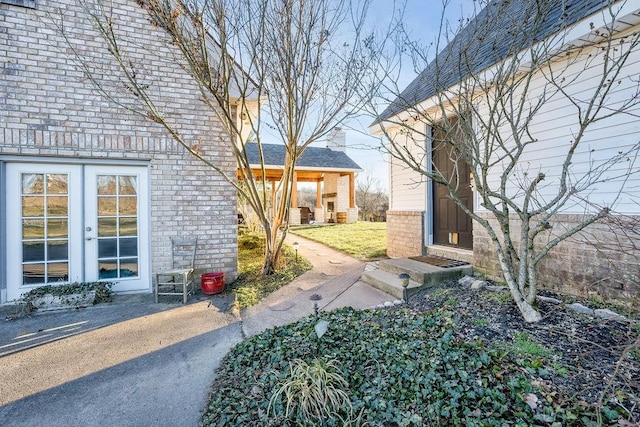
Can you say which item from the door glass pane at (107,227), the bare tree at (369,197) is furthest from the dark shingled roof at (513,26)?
the bare tree at (369,197)

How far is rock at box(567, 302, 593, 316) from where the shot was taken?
3.06 meters

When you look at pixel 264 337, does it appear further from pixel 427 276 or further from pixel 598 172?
pixel 598 172

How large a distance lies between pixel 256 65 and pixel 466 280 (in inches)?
186

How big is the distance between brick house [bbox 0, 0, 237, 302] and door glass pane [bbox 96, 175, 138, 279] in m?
0.01

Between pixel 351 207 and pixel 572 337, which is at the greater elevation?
pixel 351 207

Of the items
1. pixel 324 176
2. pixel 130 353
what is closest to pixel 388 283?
pixel 130 353

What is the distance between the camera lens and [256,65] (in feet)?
16.9

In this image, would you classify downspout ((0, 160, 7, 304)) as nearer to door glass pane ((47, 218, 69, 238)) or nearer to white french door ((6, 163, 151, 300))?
white french door ((6, 163, 151, 300))

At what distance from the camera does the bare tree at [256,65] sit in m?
4.63

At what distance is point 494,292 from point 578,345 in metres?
1.34

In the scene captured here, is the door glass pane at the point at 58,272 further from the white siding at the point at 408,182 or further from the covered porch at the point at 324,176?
the covered porch at the point at 324,176

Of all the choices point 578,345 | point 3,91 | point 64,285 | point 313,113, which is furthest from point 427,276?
point 3,91

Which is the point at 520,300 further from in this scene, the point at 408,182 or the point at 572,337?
the point at 408,182

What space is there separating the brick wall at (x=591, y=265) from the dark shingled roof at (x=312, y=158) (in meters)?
12.1
